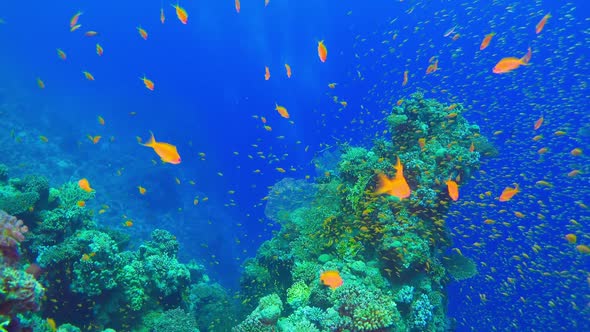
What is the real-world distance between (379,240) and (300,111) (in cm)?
5647

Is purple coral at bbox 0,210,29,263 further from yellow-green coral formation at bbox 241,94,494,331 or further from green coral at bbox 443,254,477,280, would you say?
green coral at bbox 443,254,477,280

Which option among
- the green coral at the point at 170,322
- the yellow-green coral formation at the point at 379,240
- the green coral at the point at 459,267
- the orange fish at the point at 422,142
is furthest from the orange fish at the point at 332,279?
the orange fish at the point at 422,142

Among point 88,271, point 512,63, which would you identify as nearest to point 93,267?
point 88,271

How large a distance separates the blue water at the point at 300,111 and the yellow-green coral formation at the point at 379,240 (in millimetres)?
1869

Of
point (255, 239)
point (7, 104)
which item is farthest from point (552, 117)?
point (7, 104)

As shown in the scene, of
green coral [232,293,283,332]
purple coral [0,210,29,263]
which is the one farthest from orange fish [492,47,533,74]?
purple coral [0,210,29,263]

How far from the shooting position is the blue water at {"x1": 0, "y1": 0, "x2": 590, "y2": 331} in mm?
12781

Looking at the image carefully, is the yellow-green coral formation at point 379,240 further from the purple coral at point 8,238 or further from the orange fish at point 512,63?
the purple coral at point 8,238

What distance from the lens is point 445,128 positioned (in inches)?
376

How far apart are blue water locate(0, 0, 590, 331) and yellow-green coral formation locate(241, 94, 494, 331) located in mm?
1869

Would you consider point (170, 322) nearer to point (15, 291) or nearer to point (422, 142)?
point (15, 291)

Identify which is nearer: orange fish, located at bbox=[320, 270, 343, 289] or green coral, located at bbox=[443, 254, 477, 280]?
orange fish, located at bbox=[320, 270, 343, 289]

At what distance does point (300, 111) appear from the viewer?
206 feet

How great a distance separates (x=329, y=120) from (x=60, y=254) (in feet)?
168
